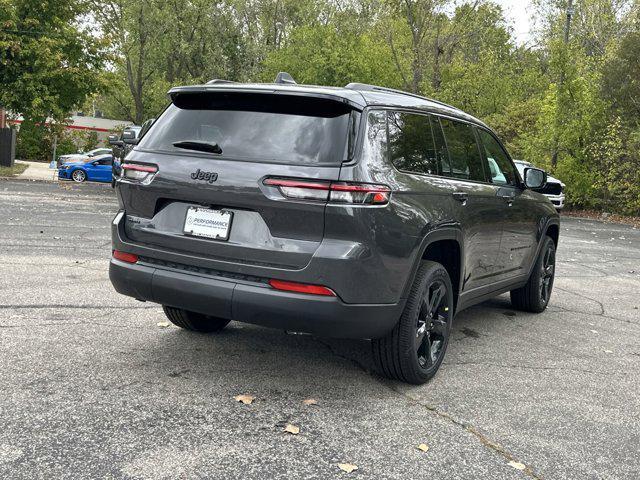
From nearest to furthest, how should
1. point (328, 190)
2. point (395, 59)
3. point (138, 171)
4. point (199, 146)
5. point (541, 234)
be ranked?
point (328, 190)
point (199, 146)
point (138, 171)
point (541, 234)
point (395, 59)

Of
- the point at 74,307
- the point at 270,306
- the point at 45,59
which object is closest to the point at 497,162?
the point at 270,306

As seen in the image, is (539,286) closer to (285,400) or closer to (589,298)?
(589,298)

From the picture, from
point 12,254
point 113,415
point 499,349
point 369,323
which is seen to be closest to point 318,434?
point 369,323

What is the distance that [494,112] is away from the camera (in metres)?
40.5

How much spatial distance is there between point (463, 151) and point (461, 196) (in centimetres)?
52

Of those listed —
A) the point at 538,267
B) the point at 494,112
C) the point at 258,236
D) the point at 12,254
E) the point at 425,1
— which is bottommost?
the point at 12,254

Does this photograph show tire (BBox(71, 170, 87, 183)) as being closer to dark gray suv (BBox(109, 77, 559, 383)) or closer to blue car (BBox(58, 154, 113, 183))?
blue car (BBox(58, 154, 113, 183))

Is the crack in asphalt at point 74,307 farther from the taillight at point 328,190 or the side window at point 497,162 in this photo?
the side window at point 497,162

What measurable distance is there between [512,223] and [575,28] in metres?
47.0

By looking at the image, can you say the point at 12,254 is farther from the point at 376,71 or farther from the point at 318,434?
the point at 376,71

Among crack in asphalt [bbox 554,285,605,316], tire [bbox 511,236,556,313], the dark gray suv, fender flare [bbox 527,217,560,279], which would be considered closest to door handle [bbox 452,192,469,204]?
the dark gray suv

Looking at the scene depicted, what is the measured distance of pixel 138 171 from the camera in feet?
13.6

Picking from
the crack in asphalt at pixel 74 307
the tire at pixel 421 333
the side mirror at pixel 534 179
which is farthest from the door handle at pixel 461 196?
the crack in asphalt at pixel 74 307

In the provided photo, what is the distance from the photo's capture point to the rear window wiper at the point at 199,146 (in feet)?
13.0
